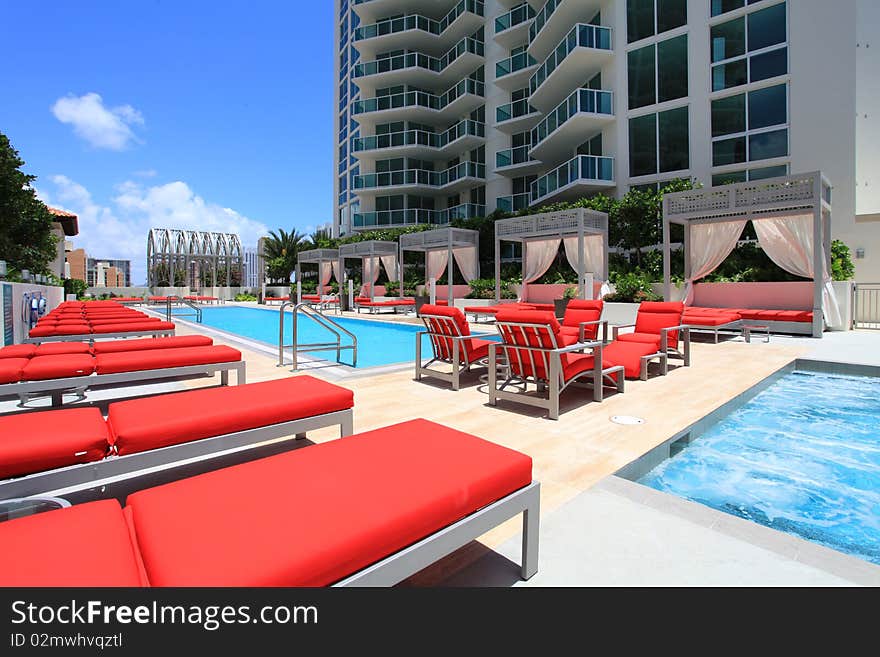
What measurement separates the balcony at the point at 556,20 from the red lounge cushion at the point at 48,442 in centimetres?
2419

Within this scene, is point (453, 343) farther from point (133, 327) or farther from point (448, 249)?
point (448, 249)

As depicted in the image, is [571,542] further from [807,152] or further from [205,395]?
[807,152]

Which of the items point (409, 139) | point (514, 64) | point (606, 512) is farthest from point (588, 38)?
point (606, 512)

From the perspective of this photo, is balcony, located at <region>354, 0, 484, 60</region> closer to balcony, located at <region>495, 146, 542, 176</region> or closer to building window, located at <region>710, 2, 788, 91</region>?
balcony, located at <region>495, 146, 542, 176</region>

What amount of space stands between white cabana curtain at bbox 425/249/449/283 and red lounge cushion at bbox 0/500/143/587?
65.0 feet

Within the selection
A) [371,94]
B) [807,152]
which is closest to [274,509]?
[807,152]

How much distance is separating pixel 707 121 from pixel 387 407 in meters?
18.2

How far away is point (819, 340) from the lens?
393 inches

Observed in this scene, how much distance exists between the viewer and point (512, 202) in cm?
2566

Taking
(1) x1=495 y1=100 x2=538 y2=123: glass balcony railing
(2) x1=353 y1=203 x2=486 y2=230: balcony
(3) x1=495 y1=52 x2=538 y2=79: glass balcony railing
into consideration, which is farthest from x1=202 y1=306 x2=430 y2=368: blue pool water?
(3) x1=495 y1=52 x2=538 y2=79: glass balcony railing

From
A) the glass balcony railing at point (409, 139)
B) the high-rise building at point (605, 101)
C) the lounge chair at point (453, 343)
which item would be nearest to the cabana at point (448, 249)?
the high-rise building at point (605, 101)

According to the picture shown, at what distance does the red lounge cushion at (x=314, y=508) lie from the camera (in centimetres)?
122

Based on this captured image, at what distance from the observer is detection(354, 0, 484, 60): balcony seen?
29188 mm

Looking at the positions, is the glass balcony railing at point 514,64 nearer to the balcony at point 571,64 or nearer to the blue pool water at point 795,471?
the balcony at point 571,64
